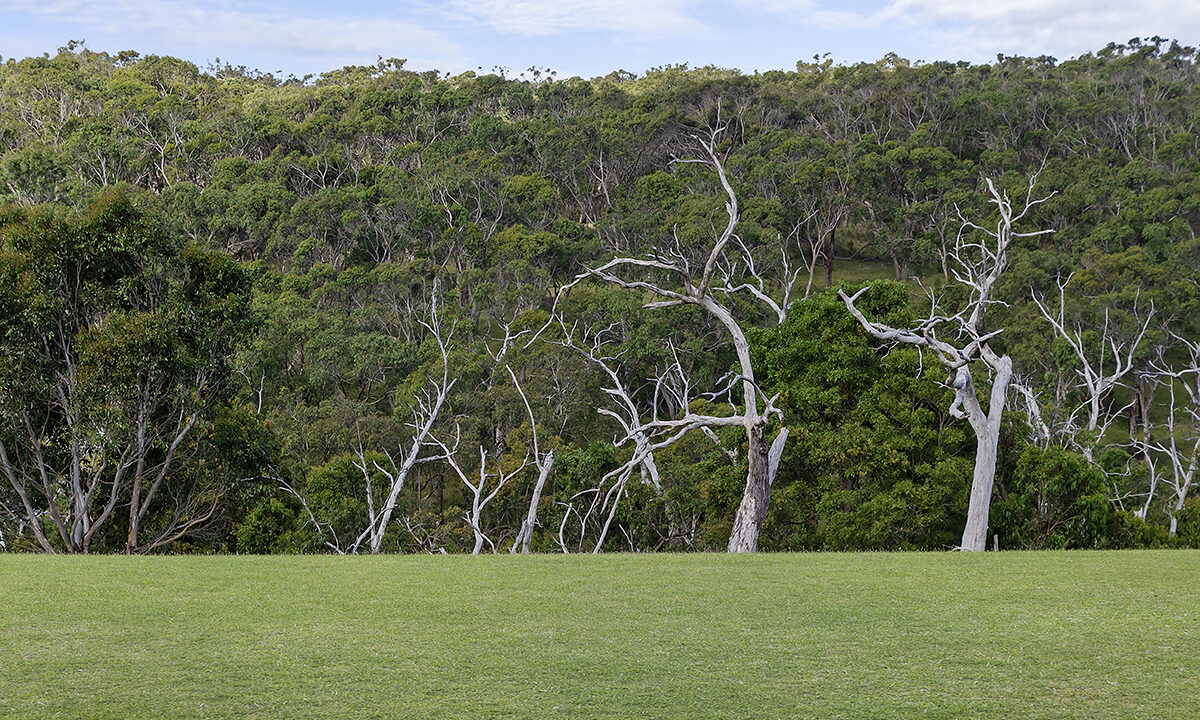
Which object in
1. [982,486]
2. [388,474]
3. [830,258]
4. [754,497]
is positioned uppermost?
[830,258]

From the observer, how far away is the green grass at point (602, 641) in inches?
179

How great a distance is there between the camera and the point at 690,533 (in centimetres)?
2144

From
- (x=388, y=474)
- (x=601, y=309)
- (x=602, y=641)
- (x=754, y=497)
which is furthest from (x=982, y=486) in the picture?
(x=601, y=309)

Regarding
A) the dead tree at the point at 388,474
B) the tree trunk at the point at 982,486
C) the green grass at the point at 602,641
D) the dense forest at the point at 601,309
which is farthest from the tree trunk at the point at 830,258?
the green grass at the point at 602,641

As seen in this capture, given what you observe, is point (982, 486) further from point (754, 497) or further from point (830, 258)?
point (830, 258)

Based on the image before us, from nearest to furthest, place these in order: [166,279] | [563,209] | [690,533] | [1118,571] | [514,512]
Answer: [1118,571] < [166,279] < [690,533] < [514,512] < [563,209]

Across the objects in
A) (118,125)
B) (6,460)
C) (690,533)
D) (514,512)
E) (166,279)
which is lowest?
(514,512)

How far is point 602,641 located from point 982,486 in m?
11.1

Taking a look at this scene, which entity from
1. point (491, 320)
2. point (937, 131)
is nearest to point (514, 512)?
point (491, 320)

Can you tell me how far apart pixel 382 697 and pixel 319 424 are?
29.7 meters

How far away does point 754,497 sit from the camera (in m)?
15.6

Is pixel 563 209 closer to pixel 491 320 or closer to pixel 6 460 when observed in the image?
pixel 491 320

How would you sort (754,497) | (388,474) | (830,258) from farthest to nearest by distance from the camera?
(830,258) < (388,474) < (754,497)

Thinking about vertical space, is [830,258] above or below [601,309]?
above
